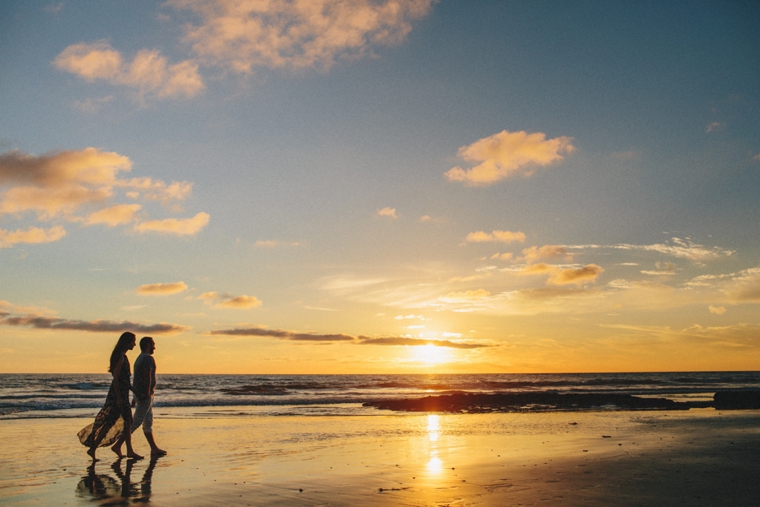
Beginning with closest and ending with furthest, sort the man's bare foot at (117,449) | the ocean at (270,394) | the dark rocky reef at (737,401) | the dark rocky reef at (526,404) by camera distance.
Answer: the man's bare foot at (117,449) → the ocean at (270,394) → the dark rocky reef at (526,404) → the dark rocky reef at (737,401)

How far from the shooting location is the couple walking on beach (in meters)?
10.6

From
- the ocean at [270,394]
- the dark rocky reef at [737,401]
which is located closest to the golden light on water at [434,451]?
the ocean at [270,394]

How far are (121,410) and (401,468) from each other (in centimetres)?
567

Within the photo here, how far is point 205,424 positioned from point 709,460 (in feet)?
48.9

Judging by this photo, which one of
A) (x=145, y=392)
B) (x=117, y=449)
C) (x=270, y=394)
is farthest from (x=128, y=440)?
(x=270, y=394)

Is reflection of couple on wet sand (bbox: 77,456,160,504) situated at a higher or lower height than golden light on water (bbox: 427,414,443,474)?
higher

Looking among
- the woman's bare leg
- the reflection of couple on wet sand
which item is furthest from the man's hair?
the reflection of couple on wet sand

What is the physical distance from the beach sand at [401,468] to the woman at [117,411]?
489 mm

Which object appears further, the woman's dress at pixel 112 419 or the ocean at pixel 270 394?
the ocean at pixel 270 394

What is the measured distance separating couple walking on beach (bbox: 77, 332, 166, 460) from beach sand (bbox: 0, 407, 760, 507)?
469mm

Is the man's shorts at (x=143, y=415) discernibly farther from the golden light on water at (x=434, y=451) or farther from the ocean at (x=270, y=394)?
the ocean at (x=270, y=394)

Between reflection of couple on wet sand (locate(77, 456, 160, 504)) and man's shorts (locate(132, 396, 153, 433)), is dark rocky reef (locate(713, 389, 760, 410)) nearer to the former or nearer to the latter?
man's shorts (locate(132, 396, 153, 433))

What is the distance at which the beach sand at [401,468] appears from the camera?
712 centimetres

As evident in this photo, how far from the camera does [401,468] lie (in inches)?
368
